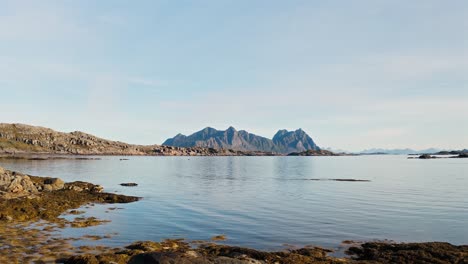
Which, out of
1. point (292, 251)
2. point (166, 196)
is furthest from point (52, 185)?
point (292, 251)

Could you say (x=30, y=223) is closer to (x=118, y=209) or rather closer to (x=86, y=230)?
(x=86, y=230)

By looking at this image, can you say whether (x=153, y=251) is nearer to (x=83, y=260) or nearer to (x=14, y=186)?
(x=83, y=260)

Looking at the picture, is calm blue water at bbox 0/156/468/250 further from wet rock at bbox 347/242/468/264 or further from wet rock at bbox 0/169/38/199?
wet rock at bbox 0/169/38/199

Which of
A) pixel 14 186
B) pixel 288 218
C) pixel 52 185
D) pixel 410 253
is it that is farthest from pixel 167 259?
pixel 52 185

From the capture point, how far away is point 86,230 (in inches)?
1128

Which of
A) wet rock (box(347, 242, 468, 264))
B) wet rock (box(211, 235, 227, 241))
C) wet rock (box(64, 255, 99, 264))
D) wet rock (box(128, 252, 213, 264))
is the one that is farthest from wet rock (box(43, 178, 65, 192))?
wet rock (box(347, 242, 468, 264))

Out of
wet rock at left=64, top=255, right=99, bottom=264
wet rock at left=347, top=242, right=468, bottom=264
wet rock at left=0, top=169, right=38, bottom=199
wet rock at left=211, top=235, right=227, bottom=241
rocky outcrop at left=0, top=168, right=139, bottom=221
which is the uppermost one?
wet rock at left=0, top=169, right=38, bottom=199

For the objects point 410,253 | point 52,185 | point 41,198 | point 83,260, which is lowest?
point 410,253

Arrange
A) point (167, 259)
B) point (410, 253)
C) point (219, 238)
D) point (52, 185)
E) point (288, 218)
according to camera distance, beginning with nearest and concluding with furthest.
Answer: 1. point (167, 259)
2. point (410, 253)
3. point (219, 238)
4. point (288, 218)
5. point (52, 185)

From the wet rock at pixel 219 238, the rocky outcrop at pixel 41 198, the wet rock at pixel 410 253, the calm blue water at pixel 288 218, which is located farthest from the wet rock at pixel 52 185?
the wet rock at pixel 410 253

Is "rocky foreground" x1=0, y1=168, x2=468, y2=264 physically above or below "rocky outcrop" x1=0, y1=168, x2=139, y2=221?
below

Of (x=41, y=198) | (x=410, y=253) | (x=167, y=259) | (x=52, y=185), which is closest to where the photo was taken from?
(x=167, y=259)

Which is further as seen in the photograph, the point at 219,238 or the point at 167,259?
the point at 219,238

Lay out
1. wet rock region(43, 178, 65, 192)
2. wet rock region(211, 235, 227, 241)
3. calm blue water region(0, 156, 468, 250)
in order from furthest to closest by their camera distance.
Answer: wet rock region(43, 178, 65, 192), calm blue water region(0, 156, 468, 250), wet rock region(211, 235, 227, 241)
